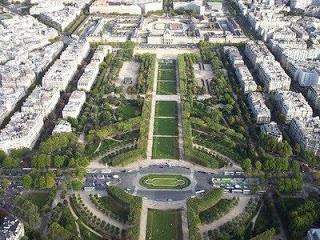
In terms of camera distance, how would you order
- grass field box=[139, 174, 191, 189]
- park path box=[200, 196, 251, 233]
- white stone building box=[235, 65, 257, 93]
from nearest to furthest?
park path box=[200, 196, 251, 233] → grass field box=[139, 174, 191, 189] → white stone building box=[235, 65, 257, 93]

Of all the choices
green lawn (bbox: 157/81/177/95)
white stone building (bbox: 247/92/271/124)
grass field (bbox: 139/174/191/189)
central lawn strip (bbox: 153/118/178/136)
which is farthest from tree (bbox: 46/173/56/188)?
white stone building (bbox: 247/92/271/124)

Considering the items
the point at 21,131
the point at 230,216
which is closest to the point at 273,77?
the point at 230,216

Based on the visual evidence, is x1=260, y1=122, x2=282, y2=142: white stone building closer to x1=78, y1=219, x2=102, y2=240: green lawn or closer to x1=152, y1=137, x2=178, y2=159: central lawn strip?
x1=152, y1=137, x2=178, y2=159: central lawn strip

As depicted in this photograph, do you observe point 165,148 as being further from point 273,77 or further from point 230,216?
point 273,77

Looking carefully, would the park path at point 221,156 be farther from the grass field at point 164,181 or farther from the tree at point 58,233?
the tree at point 58,233

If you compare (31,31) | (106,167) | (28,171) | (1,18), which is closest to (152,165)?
(106,167)

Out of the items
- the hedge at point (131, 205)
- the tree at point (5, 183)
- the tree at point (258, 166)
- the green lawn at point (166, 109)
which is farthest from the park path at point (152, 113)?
the tree at point (5, 183)

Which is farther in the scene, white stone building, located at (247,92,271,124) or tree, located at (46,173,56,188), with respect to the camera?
white stone building, located at (247,92,271,124)
